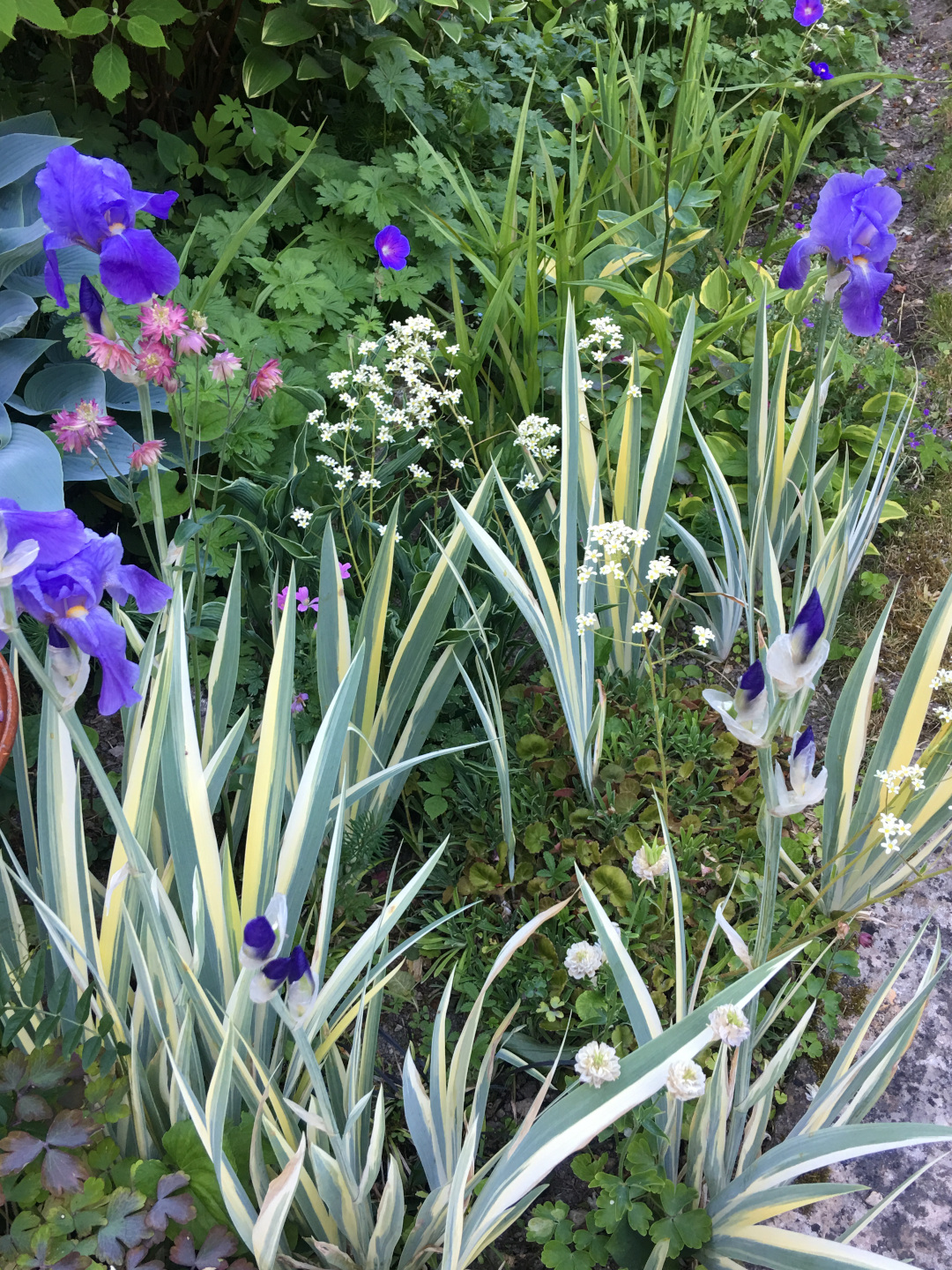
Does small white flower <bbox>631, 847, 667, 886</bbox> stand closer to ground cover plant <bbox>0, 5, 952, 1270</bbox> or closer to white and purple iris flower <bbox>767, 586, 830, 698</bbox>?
ground cover plant <bbox>0, 5, 952, 1270</bbox>

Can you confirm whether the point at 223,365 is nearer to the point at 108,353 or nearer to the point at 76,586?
the point at 108,353

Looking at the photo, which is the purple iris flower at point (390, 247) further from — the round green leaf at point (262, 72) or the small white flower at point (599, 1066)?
the small white flower at point (599, 1066)

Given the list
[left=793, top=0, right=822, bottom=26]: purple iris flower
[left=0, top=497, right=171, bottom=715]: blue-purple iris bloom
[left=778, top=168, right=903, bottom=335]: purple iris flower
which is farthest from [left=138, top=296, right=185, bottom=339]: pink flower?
[left=793, top=0, right=822, bottom=26]: purple iris flower

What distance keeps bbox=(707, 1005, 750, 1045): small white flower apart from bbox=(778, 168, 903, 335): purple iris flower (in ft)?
3.35

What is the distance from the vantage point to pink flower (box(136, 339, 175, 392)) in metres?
1.09

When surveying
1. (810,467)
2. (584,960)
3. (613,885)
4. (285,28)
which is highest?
(285,28)

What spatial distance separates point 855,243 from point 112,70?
160 cm

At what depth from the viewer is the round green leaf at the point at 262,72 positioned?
228cm

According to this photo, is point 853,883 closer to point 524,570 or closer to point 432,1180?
point 432,1180

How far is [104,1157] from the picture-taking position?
973mm

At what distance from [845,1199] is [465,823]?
2.57 ft

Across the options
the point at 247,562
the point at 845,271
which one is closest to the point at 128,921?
the point at 247,562

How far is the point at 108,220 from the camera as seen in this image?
1031 mm

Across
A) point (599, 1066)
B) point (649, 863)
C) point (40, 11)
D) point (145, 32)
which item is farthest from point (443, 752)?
point (145, 32)
